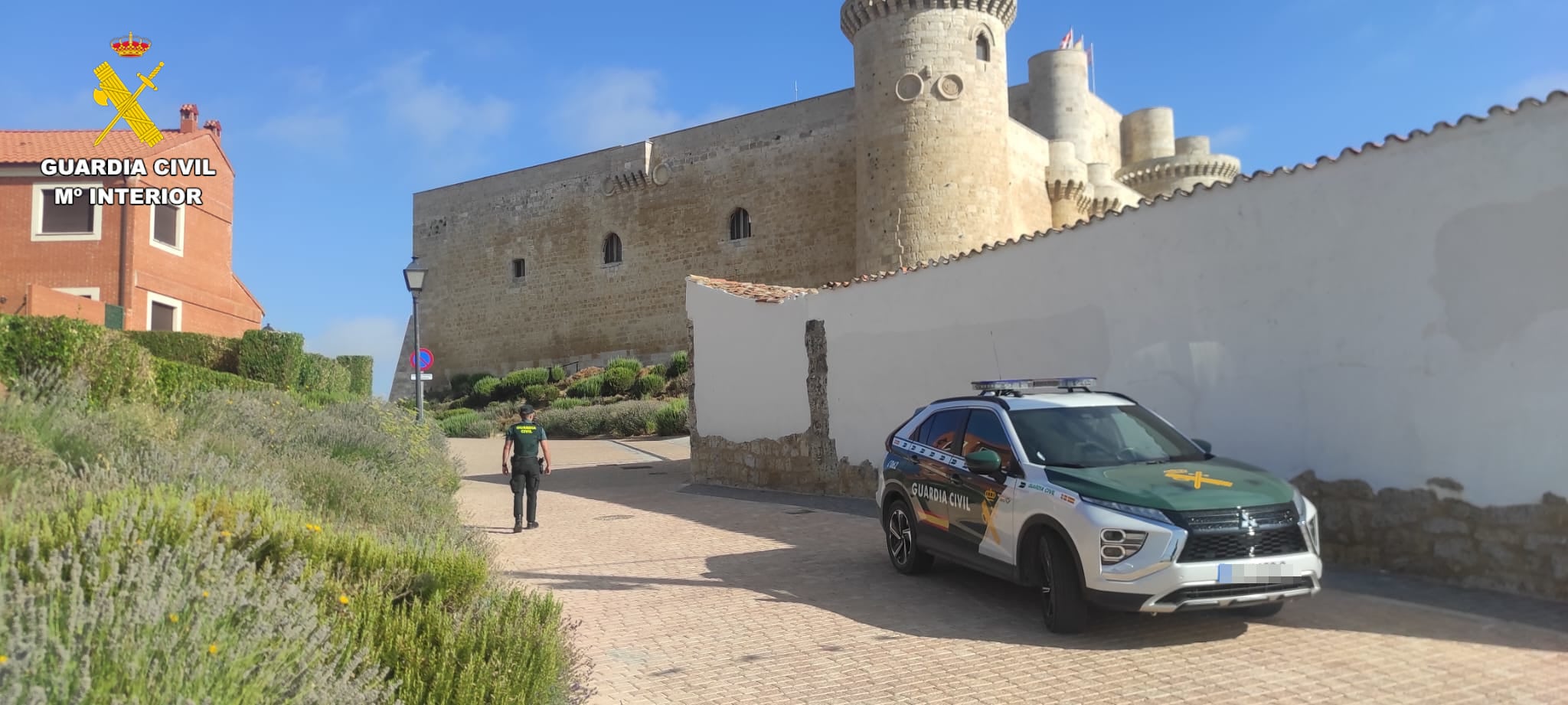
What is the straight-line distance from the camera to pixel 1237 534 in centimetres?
538

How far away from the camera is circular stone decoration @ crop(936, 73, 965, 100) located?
28.6 metres

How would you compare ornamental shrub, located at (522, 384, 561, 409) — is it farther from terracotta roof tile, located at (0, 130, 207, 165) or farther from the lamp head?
the lamp head

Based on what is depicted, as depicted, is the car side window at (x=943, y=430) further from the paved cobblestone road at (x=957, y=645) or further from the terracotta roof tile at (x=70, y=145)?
the terracotta roof tile at (x=70, y=145)

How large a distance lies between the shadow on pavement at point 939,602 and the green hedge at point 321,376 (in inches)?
612

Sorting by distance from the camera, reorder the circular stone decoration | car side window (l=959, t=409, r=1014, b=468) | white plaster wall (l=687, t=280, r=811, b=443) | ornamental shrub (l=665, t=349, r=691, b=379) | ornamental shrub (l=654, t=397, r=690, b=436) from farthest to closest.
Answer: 1. ornamental shrub (l=665, t=349, r=691, b=379)
2. the circular stone decoration
3. ornamental shrub (l=654, t=397, r=690, b=436)
4. white plaster wall (l=687, t=280, r=811, b=443)
5. car side window (l=959, t=409, r=1014, b=468)

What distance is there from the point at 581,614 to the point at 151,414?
6.05m

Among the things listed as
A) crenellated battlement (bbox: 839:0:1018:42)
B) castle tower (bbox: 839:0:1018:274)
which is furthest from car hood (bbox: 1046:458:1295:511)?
crenellated battlement (bbox: 839:0:1018:42)

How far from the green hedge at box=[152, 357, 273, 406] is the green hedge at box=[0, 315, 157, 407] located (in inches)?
18.0

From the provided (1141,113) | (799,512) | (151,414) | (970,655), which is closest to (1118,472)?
(970,655)

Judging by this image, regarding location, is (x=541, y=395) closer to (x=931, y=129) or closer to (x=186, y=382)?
(x=931, y=129)

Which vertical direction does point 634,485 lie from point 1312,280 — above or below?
below

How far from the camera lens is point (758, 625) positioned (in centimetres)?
630

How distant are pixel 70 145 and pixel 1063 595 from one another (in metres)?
29.7

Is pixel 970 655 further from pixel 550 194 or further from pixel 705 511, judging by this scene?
pixel 550 194
